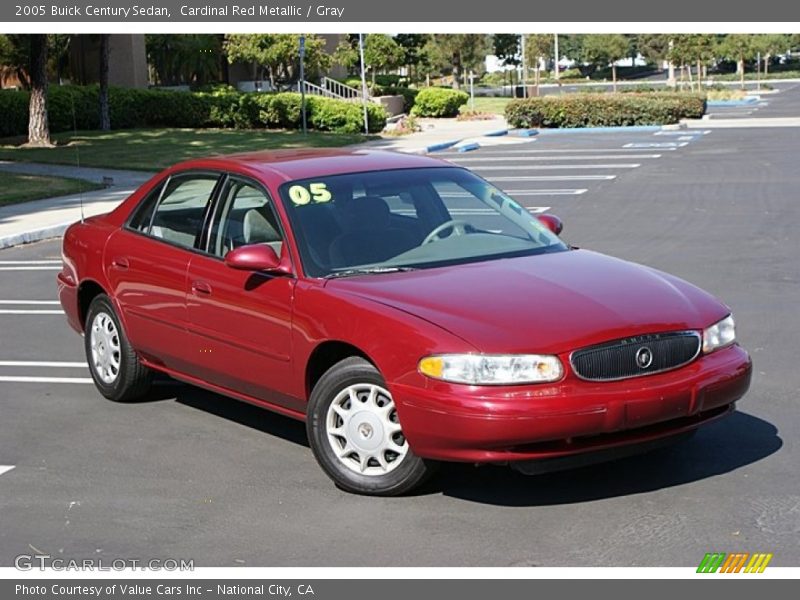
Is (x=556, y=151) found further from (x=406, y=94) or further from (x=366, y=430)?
(x=366, y=430)

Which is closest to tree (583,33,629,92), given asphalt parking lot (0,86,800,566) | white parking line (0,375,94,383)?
asphalt parking lot (0,86,800,566)

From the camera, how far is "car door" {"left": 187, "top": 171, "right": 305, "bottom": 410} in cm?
652

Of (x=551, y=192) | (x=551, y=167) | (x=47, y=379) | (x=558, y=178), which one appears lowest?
(x=47, y=379)

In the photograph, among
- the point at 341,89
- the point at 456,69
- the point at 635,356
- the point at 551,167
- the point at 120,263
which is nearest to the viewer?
the point at 635,356

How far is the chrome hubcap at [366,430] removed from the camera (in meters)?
5.93

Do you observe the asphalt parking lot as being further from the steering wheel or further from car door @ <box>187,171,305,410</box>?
the steering wheel

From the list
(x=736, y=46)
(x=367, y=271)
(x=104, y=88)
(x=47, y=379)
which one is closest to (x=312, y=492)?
(x=367, y=271)

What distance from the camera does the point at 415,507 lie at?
5844mm

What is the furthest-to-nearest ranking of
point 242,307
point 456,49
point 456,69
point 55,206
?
point 456,69 < point 456,49 < point 55,206 < point 242,307

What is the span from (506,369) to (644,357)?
0.65 metres

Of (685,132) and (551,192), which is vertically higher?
(685,132)

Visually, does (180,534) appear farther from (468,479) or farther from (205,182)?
(205,182)

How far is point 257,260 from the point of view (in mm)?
6469

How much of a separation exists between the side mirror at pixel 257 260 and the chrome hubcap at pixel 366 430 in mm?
835
